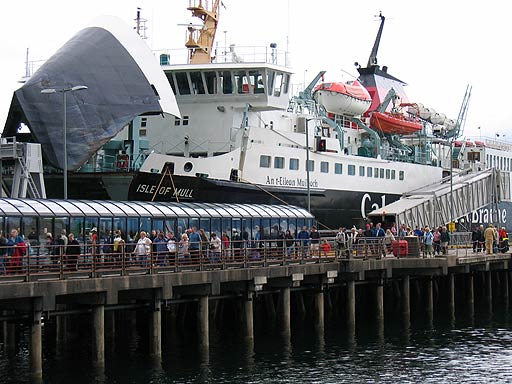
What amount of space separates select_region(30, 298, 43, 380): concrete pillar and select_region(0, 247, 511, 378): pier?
26 mm

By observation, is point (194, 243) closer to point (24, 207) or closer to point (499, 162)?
point (24, 207)

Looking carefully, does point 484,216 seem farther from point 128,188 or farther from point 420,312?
point 128,188

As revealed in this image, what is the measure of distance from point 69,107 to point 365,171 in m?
23.9

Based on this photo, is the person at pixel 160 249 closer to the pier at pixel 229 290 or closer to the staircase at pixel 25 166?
the pier at pixel 229 290

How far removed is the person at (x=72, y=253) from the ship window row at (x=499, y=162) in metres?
56.9

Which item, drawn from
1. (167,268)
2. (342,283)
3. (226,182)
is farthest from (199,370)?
(226,182)

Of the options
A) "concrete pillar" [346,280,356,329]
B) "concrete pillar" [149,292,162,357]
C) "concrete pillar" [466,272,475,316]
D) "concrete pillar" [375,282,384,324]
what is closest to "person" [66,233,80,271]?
"concrete pillar" [149,292,162,357]

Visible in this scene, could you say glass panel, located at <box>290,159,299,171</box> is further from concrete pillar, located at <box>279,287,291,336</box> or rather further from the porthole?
concrete pillar, located at <box>279,287,291,336</box>

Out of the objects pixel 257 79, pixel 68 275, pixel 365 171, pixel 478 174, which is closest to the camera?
pixel 68 275

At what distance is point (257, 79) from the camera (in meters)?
54.6

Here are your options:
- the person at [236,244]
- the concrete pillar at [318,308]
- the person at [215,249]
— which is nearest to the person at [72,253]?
the person at [215,249]

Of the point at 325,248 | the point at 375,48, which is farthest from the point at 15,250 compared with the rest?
the point at 375,48

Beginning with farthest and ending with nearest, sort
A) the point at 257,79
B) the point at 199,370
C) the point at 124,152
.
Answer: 1. the point at 257,79
2. the point at 124,152
3. the point at 199,370

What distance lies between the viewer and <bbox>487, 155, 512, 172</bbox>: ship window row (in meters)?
80.5
